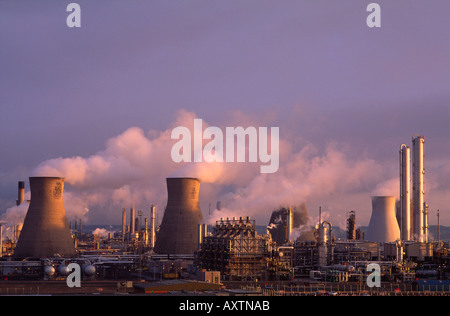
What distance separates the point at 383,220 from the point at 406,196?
4323 mm

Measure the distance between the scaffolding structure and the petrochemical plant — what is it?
10cm

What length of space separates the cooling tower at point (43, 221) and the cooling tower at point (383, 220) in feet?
128

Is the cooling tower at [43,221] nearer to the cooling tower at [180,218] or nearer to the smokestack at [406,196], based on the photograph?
the cooling tower at [180,218]

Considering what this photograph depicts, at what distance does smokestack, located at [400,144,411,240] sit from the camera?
269 feet

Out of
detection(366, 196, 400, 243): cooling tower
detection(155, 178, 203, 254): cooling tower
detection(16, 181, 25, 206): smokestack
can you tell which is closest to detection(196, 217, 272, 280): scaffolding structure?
detection(155, 178, 203, 254): cooling tower

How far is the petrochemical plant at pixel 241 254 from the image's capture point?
198 ft

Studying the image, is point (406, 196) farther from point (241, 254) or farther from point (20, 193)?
point (20, 193)

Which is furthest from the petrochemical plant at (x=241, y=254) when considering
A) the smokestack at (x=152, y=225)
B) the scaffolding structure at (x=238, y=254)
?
the smokestack at (x=152, y=225)

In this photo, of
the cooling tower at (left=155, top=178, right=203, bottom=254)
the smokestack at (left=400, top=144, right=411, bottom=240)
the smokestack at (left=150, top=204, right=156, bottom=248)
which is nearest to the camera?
the cooling tower at (left=155, top=178, right=203, bottom=254)

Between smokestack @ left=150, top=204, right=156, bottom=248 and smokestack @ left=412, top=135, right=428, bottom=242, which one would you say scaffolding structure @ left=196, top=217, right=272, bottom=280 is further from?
smokestack @ left=150, top=204, right=156, bottom=248

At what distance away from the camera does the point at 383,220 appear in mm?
82250
